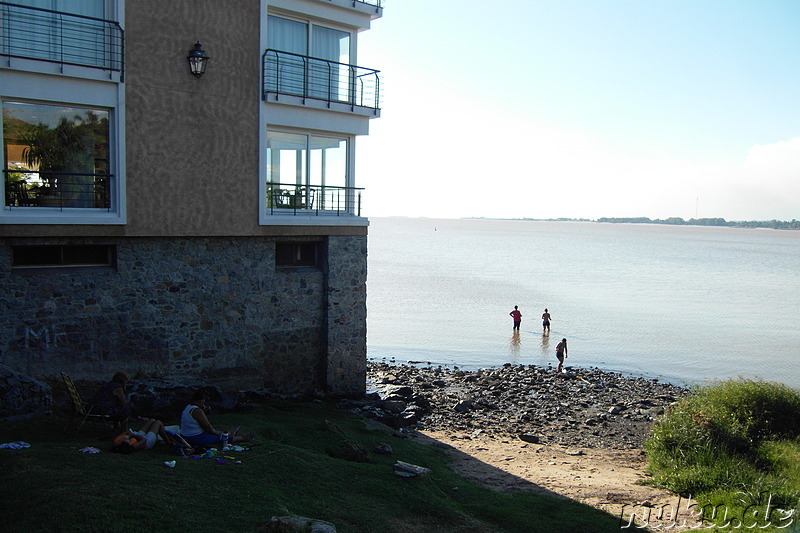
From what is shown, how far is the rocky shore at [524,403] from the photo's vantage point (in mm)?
18891

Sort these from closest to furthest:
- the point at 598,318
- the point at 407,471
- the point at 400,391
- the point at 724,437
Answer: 1. the point at 407,471
2. the point at 724,437
3. the point at 400,391
4. the point at 598,318

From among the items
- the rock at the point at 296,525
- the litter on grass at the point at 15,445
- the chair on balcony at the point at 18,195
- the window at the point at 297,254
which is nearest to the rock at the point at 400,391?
the window at the point at 297,254

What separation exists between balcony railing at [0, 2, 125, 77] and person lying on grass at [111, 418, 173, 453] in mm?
8036

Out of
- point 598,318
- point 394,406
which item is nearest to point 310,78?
point 394,406

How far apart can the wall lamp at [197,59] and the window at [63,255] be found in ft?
14.5

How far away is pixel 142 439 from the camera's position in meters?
10.2

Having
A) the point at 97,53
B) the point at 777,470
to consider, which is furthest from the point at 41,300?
the point at 777,470

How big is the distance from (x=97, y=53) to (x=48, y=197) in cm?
325

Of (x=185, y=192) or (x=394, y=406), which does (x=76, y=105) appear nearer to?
(x=185, y=192)

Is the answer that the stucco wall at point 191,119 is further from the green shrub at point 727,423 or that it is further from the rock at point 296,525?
the green shrub at point 727,423

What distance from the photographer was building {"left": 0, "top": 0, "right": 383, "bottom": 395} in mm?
13766

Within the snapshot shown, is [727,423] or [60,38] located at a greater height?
[60,38]

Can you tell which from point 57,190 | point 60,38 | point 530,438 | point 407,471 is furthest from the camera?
point 530,438

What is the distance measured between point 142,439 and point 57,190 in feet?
22.3
